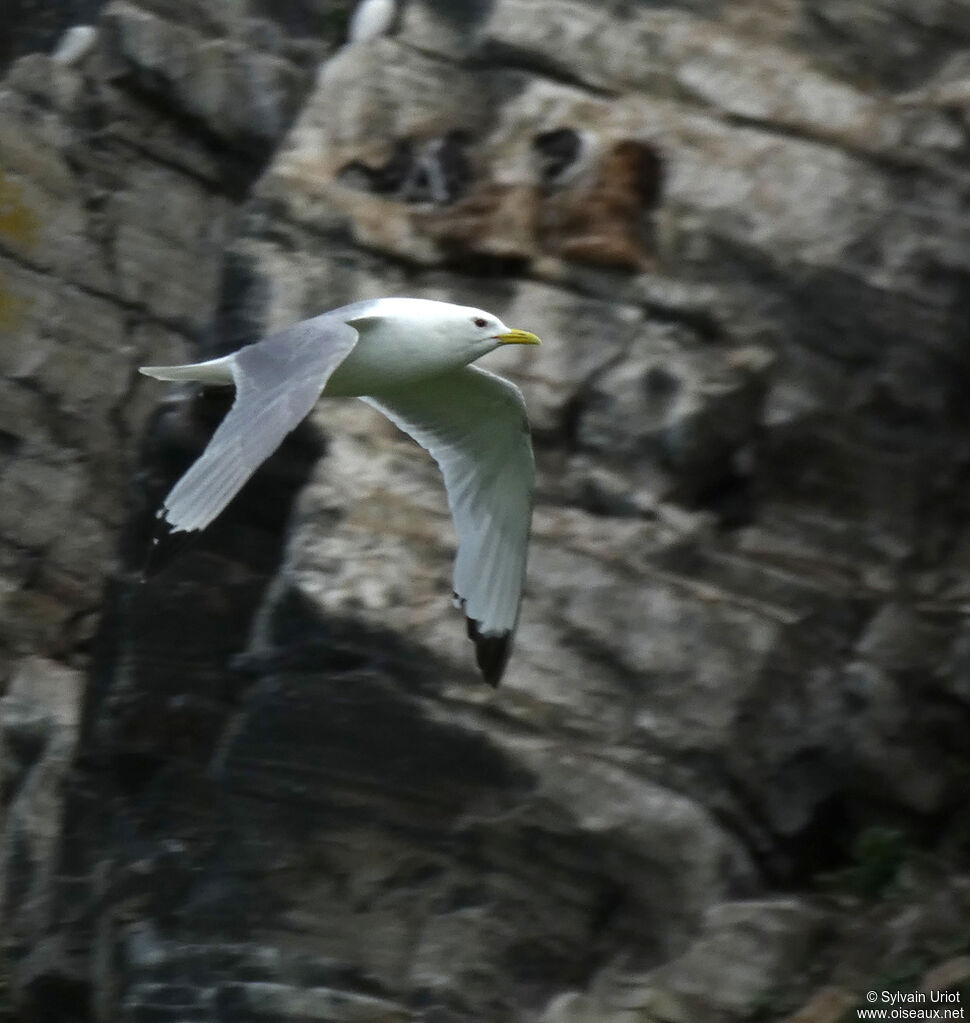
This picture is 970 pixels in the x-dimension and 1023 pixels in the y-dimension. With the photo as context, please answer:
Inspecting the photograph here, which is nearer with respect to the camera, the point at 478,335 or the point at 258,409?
the point at 258,409

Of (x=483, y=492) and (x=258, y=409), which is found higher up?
(x=258, y=409)

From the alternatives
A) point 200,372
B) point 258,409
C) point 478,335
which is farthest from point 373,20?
point 258,409

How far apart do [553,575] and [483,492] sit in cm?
64

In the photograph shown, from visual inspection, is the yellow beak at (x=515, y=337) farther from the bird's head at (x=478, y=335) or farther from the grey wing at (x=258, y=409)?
the grey wing at (x=258, y=409)

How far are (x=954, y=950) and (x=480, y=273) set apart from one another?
2.86 meters

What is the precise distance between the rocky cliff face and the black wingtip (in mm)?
352

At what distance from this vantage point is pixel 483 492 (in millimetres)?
5789

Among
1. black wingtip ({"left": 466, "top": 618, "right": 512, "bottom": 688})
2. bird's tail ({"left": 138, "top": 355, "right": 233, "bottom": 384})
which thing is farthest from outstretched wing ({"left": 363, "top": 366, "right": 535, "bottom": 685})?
bird's tail ({"left": 138, "top": 355, "right": 233, "bottom": 384})

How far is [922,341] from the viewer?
6.72 m

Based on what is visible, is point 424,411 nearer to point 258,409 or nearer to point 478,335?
point 478,335

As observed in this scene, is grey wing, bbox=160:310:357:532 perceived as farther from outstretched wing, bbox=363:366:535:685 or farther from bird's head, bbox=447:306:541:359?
outstretched wing, bbox=363:366:535:685

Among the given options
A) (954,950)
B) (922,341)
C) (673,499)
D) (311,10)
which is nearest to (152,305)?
(311,10)

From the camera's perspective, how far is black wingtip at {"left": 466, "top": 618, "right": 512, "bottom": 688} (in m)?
5.67

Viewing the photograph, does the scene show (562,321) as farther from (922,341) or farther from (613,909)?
(613,909)
